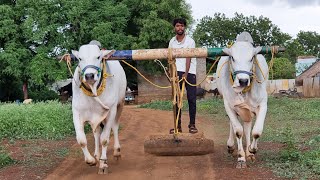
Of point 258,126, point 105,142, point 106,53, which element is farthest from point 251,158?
point 106,53

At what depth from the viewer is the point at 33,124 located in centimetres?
1233

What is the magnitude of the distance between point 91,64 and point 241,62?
2.04m

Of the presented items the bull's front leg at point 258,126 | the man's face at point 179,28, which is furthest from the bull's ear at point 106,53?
the bull's front leg at point 258,126

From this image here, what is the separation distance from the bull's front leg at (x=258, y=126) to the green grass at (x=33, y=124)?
584 cm

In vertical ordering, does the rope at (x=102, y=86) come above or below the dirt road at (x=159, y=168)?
above

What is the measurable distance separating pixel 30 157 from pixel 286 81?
107ft

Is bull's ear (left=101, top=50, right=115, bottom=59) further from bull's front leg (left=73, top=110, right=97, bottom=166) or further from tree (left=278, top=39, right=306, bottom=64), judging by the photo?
tree (left=278, top=39, right=306, bottom=64)

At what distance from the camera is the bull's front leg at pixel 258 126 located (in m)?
6.92

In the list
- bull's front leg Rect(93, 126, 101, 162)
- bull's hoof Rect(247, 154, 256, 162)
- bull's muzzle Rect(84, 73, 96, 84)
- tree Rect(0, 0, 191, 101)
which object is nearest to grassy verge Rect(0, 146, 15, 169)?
bull's front leg Rect(93, 126, 101, 162)

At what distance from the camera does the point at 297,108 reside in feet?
63.0

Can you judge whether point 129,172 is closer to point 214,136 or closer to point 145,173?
point 145,173

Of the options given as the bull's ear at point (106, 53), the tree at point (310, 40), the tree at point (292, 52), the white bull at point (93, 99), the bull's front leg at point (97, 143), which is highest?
the tree at point (310, 40)

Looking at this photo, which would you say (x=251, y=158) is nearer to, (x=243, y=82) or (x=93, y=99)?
(x=243, y=82)

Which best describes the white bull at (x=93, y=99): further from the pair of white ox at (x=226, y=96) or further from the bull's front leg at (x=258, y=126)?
the bull's front leg at (x=258, y=126)
